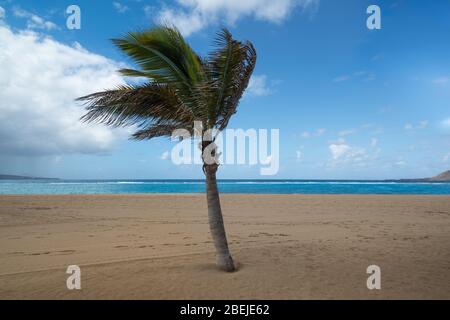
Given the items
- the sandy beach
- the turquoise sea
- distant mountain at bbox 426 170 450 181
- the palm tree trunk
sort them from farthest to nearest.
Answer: distant mountain at bbox 426 170 450 181 → the turquoise sea → the palm tree trunk → the sandy beach

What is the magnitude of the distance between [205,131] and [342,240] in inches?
290

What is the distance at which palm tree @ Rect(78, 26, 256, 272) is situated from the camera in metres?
5.90

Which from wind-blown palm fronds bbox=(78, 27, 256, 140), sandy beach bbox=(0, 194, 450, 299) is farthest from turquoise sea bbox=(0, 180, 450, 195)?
wind-blown palm fronds bbox=(78, 27, 256, 140)

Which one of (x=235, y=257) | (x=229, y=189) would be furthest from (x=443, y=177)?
(x=235, y=257)

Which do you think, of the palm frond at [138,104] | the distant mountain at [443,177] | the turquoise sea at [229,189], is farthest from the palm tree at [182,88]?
the distant mountain at [443,177]

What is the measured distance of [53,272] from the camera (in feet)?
22.6

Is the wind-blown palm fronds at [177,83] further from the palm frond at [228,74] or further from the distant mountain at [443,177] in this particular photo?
the distant mountain at [443,177]

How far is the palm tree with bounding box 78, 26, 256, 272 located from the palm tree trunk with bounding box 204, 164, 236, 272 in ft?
0.07

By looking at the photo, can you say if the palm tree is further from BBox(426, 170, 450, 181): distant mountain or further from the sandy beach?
BBox(426, 170, 450, 181): distant mountain

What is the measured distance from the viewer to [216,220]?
6441 millimetres

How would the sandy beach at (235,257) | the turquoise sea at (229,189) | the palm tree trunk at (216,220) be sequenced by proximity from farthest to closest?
1. the turquoise sea at (229,189)
2. the palm tree trunk at (216,220)
3. the sandy beach at (235,257)

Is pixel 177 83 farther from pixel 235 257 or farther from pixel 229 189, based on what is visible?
pixel 229 189

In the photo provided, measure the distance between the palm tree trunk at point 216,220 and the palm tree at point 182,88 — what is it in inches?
0.8

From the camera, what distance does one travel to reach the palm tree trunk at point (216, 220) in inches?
247
